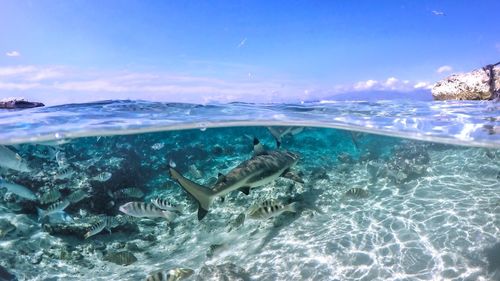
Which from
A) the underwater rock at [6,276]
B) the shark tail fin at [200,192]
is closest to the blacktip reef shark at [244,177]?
the shark tail fin at [200,192]

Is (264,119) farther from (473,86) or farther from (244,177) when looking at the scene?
(473,86)

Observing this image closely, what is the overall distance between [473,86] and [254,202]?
12.2 m

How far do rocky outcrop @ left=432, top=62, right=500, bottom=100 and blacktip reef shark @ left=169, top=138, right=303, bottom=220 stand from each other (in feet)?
41.3

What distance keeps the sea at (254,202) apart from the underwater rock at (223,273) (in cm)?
6

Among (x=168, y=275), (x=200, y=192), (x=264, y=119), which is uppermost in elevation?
(x=264, y=119)

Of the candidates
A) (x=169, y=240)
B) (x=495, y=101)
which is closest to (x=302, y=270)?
(x=169, y=240)

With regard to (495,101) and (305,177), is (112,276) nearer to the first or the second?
(305,177)

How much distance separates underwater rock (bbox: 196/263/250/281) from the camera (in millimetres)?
7793

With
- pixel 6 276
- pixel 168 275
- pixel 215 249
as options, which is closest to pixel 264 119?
pixel 215 249

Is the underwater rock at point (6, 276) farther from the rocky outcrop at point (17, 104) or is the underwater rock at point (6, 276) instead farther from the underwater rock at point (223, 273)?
the rocky outcrop at point (17, 104)

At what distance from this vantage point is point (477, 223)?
923cm

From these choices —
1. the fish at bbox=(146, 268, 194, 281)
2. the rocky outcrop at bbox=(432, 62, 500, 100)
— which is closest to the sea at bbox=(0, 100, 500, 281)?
the fish at bbox=(146, 268, 194, 281)

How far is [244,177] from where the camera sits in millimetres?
6816

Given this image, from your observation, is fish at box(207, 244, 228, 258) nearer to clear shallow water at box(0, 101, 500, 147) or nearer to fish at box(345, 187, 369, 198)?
fish at box(345, 187, 369, 198)
